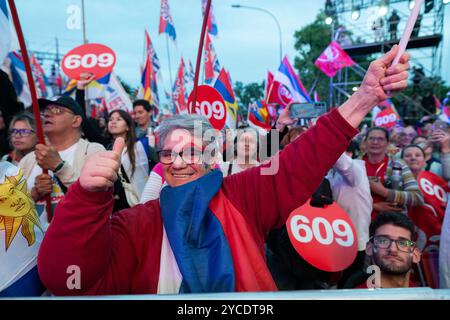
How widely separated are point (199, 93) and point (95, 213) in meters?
1.96

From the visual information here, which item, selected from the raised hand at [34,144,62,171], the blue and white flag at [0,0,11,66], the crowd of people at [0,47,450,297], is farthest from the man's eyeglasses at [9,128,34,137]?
the blue and white flag at [0,0,11,66]

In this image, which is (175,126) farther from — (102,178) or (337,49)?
A: (337,49)

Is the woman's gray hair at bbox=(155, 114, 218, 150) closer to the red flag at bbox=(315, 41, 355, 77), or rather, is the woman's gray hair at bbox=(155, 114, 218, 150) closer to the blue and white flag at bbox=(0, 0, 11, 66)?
the blue and white flag at bbox=(0, 0, 11, 66)

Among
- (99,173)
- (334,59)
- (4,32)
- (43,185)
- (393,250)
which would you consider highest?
(334,59)

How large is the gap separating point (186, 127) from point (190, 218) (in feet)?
1.34

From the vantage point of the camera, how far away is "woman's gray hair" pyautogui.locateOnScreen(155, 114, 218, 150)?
4.96 ft

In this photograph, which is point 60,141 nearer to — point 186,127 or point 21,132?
point 21,132

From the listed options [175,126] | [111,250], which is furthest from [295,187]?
[111,250]

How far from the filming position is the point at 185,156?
1454 mm

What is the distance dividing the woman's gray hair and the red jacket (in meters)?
0.23

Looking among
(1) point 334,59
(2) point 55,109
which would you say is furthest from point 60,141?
(1) point 334,59

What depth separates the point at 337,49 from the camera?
30.0 ft

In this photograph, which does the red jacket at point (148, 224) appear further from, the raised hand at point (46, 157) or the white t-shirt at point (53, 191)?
the white t-shirt at point (53, 191)
